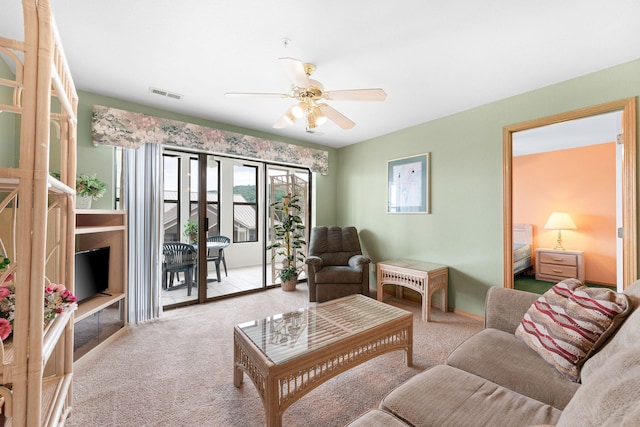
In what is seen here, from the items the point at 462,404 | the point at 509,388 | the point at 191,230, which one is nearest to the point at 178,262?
the point at 191,230

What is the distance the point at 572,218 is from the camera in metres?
4.48

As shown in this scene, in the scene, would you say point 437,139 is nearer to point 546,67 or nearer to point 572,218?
A: point 546,67

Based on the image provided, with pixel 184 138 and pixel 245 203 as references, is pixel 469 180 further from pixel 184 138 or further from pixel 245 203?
pixel 184 138

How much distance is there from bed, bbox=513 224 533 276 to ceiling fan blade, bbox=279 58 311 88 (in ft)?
14.3

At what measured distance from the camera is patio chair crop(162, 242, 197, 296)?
3.39 m

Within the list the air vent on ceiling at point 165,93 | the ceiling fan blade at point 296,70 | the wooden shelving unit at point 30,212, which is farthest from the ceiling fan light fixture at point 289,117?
the wooden shelving unit at point 30,212

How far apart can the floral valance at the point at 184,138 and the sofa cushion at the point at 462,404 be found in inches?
126

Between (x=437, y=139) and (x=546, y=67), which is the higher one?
(x=546, y=67)

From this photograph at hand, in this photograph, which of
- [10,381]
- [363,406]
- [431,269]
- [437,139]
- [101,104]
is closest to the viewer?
[10,381]

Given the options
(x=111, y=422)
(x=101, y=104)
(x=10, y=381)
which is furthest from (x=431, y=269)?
(x=101, y=104)

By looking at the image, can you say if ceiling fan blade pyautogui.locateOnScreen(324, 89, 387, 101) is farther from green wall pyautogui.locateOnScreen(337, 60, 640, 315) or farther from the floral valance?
the floral valance

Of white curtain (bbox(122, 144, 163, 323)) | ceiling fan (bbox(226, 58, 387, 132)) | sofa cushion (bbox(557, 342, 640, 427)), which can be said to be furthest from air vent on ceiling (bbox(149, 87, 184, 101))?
sofa cushion (bbox(557, 342, 640, 427))

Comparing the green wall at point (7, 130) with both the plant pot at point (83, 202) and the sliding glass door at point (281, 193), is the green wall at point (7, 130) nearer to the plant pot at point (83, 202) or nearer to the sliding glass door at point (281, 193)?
Result: the plant pot at point (83, 202)

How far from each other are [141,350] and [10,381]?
174cm
